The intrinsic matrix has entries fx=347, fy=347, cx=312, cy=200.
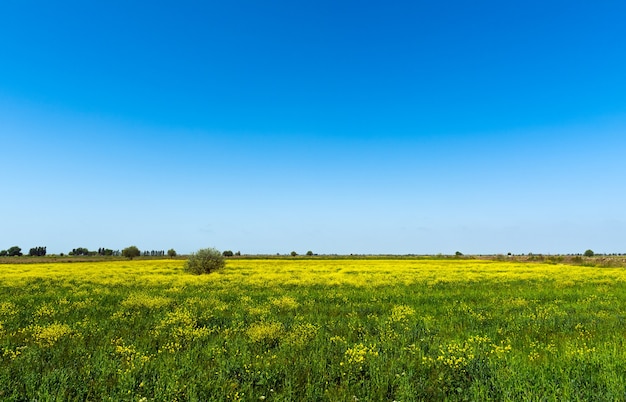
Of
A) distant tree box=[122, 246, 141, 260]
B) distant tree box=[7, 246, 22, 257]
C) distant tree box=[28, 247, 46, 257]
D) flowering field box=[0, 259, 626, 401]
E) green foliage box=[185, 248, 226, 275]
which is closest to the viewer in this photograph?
flowering field box=[0, 259, 626, 401]

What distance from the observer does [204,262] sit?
156ft

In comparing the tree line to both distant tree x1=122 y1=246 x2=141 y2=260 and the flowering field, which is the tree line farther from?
the flowering field

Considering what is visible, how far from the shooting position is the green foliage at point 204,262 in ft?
155

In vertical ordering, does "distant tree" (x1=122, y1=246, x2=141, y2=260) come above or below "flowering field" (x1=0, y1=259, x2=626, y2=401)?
above

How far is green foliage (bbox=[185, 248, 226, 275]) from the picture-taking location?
47.3 m

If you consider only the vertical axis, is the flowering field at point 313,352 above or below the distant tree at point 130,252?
below

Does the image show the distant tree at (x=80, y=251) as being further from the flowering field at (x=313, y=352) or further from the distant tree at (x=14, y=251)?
the flowering field at (x=313, y=352)

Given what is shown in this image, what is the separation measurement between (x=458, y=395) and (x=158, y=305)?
45.2 feet

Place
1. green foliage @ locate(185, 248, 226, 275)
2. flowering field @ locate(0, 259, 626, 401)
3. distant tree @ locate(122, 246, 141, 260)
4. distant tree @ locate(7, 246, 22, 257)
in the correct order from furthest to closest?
distant tree @ locate(7, 246, 22, 257), distant tree @ locate(122, 246, 141, 260), green foliage @ locate(185, 248, 226, 275), flowering field @ locate(0, 259, 626, 401)

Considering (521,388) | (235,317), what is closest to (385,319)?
(235,317)

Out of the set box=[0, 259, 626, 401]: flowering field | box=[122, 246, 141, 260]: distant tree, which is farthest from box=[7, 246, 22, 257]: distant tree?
box=[0, 259, 626, 401]: flowering field

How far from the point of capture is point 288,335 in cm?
1066

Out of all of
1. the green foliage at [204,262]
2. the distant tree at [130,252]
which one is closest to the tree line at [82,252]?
the distant tree at [130,252]

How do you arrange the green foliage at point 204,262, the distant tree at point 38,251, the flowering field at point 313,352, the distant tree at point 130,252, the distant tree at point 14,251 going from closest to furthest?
1. the flowering field at point 313,352
2. the green foliage at point 204,262
3. the distant tree at point 130,252
4. the distant tree at point 14,251
5. the distant tree at point 38,251
